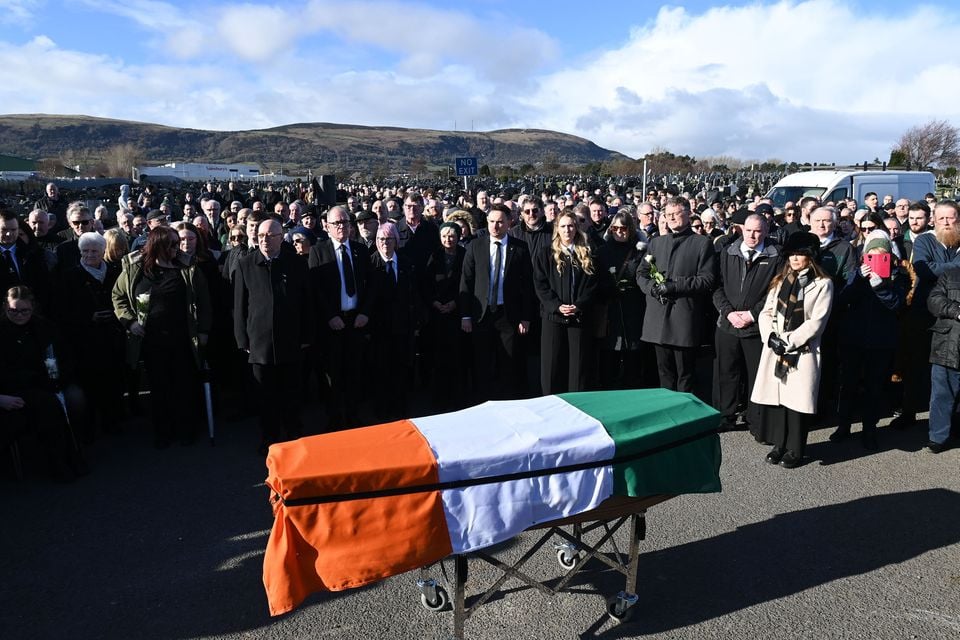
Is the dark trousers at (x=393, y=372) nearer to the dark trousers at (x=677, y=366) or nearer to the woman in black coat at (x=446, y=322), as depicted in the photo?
the woman in black coat at (x=446, y=322)

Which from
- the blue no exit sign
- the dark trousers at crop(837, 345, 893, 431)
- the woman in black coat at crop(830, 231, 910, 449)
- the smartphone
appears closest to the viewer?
the smartphone

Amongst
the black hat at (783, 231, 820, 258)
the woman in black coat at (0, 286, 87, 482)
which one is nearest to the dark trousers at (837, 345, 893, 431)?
the black hat at (783, 231, 820, 258)

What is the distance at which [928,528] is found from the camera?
183 inches

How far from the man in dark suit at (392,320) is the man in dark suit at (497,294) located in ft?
1.86

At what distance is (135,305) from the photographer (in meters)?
6.21

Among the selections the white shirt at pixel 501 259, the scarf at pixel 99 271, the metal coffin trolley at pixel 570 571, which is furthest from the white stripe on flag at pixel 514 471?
the scarf at pixel 99 271

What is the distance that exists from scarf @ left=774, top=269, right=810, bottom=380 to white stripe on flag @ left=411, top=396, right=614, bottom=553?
279cm

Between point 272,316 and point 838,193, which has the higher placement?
point 838,193

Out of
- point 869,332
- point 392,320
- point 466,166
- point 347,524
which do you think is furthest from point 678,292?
point 466,166

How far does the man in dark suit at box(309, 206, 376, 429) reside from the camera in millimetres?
6383

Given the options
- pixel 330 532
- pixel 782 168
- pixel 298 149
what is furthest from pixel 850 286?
pixel 298 149

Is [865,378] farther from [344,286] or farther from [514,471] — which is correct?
[344,286]

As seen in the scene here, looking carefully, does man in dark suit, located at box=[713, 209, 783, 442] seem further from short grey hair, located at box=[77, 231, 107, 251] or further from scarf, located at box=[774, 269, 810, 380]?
short grey hair, located at box=[77, 231, 107, 251]

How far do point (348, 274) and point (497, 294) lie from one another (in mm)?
1483
